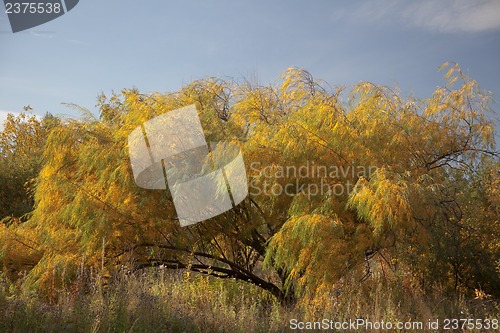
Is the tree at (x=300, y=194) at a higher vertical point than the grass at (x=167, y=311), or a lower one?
higher

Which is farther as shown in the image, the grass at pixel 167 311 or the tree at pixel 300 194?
the tree at pixel 300 194

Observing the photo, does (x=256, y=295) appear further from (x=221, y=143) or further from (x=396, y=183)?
(x=396, y=183)

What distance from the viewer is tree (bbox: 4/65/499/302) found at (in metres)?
7.50

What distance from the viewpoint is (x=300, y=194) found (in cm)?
798

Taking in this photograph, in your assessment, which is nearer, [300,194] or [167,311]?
[167,311]

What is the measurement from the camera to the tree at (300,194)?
24.6 ft

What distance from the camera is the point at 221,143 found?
8344 millimetres

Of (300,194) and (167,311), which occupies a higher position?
(300,194)

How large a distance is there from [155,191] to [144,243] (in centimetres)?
89

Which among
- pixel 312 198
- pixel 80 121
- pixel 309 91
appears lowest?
pixel 312 198

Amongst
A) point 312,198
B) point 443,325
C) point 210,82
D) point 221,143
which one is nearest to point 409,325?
point 443,325

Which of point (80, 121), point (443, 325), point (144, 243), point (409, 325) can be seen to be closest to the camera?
point (409, 325)

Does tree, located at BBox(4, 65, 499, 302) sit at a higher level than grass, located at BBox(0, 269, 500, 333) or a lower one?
higher

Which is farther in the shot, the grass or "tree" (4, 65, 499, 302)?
"tree" (4, 65, 499, 302)
